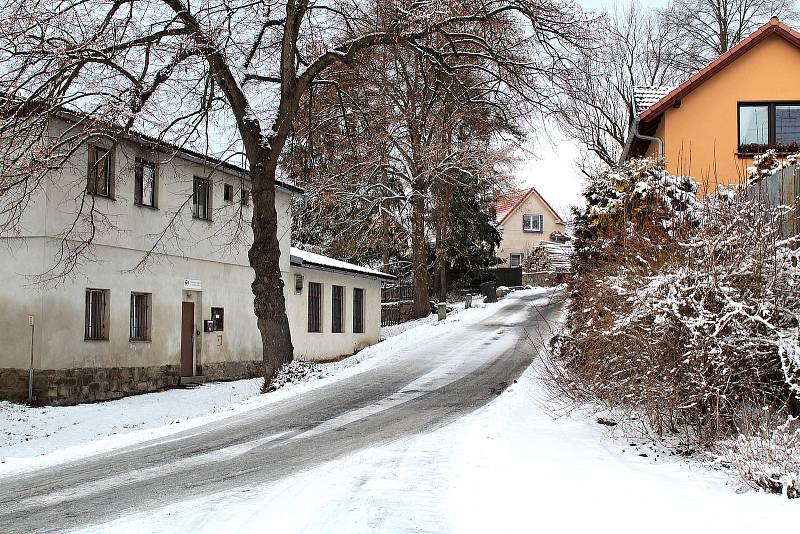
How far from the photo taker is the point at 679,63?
38844 mm

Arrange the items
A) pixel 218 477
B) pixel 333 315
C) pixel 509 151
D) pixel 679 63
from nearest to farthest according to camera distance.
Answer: pixel 218 477 → pixel 333 315 → pixel 509 151 → pixel 679 63

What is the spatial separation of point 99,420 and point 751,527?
47.5 ft

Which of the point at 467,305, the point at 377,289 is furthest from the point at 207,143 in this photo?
the point at 467,305

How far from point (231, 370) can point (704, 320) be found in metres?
19.3

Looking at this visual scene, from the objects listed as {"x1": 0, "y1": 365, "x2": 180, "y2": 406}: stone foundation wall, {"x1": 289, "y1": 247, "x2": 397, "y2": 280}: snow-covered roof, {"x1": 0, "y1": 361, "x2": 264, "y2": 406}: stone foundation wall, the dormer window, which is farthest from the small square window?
the dormer window

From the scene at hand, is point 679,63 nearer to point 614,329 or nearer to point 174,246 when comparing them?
point 174,246

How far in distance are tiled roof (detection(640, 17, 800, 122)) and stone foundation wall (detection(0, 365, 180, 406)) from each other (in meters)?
15.1

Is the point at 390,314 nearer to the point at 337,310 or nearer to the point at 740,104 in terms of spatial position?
the point at 337,310

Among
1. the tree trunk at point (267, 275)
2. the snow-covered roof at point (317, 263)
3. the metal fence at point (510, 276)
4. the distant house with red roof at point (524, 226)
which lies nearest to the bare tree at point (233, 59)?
the tree trunk at point (267, 275)

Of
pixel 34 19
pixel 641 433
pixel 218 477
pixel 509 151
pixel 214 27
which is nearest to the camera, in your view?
pixel 218 477

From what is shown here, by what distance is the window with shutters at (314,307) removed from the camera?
28969mm

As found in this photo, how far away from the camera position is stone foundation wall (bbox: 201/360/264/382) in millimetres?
23859

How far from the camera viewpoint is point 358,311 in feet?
110

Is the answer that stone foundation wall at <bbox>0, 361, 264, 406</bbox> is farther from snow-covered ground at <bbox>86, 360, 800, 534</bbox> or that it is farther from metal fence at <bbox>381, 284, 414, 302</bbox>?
metal fence at <bbox>381, 284, 414, 302</bbox>
